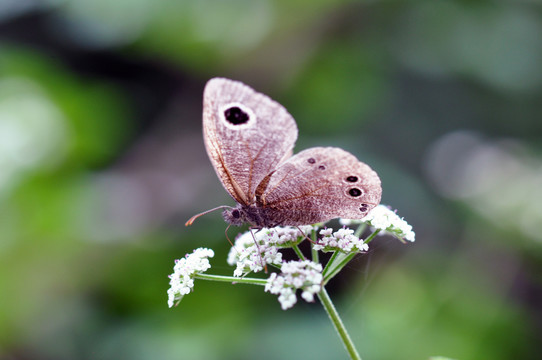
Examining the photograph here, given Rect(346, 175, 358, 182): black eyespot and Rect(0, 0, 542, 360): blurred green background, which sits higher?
Rect(0, 0, 542, 360): blurred green background

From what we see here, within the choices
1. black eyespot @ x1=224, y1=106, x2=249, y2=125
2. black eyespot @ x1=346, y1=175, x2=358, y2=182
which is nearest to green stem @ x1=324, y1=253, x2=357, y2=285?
black eyespot @ x1=346, y1=175, x2=358, y2=182

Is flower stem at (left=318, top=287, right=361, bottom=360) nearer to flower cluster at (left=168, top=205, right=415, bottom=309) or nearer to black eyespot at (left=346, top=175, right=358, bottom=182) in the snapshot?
flower cluster at (left=168, top=205, right=415, bottom=309)

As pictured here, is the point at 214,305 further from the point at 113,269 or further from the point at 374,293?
the point at 374,293

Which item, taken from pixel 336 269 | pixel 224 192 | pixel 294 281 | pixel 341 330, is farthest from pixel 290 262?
pixel 224 192

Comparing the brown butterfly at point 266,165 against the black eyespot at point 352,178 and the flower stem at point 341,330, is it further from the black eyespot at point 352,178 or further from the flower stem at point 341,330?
the flower stem at point 341,330

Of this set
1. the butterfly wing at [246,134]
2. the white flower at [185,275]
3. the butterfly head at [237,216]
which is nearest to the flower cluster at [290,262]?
the white flower at [185,275]

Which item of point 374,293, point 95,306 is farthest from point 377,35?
point 95,306
